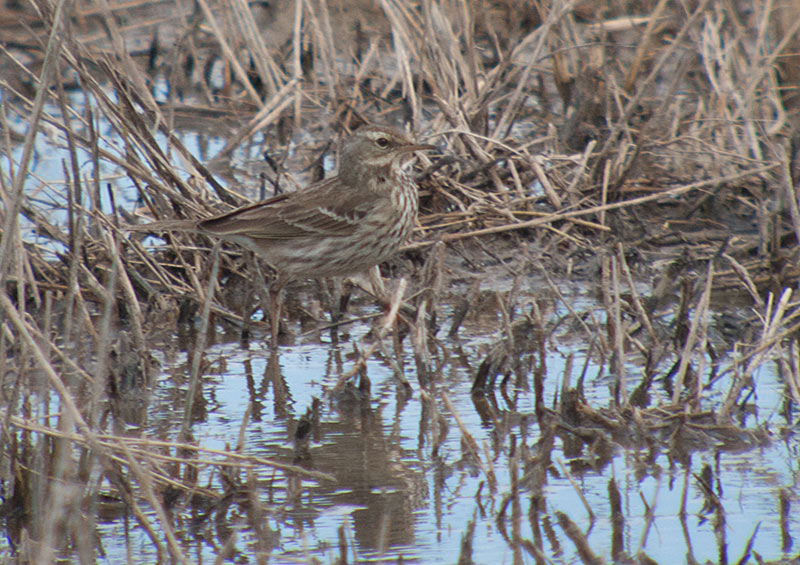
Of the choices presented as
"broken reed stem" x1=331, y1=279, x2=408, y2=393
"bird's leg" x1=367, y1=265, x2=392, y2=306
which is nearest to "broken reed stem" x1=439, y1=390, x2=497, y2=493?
"broken reed stem" x1=331, y1=279, x2=408, y2=393

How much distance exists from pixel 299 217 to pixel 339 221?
0.23m

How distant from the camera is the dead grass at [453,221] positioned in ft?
12.3

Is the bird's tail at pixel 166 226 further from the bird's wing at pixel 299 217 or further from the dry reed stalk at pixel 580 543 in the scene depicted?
the dry reed stalk at pixel 580 543

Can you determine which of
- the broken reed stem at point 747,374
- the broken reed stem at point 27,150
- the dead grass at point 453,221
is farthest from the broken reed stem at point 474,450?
the broken reed stem at point 27,150

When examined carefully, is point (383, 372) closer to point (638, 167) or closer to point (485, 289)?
point (485, 289)

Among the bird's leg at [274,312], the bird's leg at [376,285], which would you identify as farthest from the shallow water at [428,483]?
the bird's leg at [376,285]

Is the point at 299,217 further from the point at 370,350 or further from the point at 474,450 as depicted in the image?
the point at 474,450

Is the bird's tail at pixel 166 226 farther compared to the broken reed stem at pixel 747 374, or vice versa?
the bird's tail at pixel 166 226

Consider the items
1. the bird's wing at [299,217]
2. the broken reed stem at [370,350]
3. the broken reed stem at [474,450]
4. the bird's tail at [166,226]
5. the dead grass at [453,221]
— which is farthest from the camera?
the bird's wing at [299,217]

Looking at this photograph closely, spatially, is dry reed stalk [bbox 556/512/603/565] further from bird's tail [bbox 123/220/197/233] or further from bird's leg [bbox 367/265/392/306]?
bird's tail [bbox 123/220/197/233]

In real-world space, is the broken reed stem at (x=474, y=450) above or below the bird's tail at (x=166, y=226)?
below

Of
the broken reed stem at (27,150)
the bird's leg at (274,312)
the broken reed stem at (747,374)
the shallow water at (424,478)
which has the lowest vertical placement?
the shallow water at (424,478)

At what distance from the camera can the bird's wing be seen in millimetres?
5859

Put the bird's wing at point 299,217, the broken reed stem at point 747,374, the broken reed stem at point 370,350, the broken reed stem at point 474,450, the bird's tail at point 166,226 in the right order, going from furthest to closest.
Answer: the bird's wing at point 299,217 → the bird's tail at point 166,226 → the broken reed stem at point 370,350 → the broken reed stem at point 747,374 → the broken reed stem at point 474,450
